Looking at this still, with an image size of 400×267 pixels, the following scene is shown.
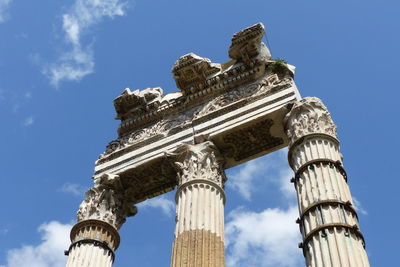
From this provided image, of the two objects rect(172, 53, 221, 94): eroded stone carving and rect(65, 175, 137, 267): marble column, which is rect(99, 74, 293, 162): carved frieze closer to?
rect(172, 53, 221, 94): eroded stone carving

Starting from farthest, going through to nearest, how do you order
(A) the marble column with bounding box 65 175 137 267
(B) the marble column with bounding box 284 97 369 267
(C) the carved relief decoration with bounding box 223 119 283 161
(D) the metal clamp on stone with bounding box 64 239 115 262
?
1. (C) the carved relief decoration with bounding box 223 119 283 161
2. (D) the metal clamp on stone with bounding box 64 239 115 262
3. (A) the marble column with bounding box 65 175 137 267
4. (B) the marble column with bounding box 284 97 369 267

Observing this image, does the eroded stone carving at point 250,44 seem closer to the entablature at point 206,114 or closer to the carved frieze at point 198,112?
the entablature at point 206,114

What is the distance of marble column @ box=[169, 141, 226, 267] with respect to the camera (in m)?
12.2

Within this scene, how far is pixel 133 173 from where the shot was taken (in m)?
15.6

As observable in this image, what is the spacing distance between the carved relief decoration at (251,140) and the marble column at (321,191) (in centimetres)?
91

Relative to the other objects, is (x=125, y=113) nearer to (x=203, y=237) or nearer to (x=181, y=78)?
(x=181, y=78)


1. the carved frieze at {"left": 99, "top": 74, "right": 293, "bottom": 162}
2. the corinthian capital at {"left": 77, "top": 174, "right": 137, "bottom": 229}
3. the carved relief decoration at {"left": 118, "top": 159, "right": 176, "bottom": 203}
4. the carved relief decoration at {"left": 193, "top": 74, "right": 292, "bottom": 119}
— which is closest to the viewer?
the corinthian capital at {"left": 77, "top": 174, "right": 137, "bottom": 229}

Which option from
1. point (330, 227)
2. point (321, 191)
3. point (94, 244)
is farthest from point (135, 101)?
point (330, 227)

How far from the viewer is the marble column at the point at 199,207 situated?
39.9 ft

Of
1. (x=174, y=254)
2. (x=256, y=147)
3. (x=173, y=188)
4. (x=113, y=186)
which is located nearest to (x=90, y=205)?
(x=113, y=186)

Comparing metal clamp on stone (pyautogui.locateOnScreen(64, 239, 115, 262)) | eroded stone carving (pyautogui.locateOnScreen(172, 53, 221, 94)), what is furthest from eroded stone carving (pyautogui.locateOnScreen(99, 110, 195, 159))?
metal clamp on stone (pyautogui.locateOnScreen(64, 239, 115, 262))

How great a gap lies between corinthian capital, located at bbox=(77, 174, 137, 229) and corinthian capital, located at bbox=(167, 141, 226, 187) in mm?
1804

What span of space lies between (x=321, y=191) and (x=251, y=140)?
3819mm

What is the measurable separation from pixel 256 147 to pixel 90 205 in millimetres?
4359
